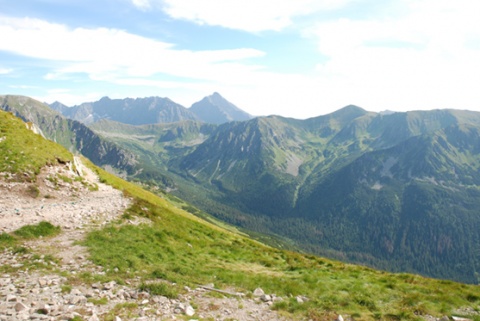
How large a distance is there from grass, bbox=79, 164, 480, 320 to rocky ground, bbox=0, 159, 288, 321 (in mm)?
1155

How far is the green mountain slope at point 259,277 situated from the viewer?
18.6 m

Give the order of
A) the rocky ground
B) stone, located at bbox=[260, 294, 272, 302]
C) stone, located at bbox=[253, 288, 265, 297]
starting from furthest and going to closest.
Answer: stone, located at bbox=[253, 288, 265, 297], stone, located at bbox=[260, 294, 272, 302], the rocky ground

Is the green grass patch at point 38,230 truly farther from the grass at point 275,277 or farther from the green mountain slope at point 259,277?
the grass at point 275,277

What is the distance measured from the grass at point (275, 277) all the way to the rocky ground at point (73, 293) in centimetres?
115

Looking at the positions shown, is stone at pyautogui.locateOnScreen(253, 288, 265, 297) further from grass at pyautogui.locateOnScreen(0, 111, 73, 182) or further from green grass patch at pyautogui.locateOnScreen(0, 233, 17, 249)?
grass at pyautogui.locateOnScreen(0, 111, 73, 182)

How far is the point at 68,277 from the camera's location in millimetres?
18312

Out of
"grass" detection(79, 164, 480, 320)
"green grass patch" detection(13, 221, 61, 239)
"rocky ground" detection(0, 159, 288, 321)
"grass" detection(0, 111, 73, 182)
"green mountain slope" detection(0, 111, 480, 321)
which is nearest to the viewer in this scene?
"rocky ground" detection(0, 159, 288, 321)

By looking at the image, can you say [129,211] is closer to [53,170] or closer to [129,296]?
[53,170]

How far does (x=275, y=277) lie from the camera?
24453 mm

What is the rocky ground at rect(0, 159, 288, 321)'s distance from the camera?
47.5 feet

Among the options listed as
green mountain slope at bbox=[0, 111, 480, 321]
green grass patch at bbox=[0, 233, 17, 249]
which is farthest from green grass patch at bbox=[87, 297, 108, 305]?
green grass patch at bbox=[0, 233, 17, 249]

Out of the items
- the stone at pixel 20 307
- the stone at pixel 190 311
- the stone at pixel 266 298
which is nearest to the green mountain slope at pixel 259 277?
the stone at pixel 266 298

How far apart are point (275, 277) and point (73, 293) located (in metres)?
14.6

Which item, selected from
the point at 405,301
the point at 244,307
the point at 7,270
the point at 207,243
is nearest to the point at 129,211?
the point at 207,243
